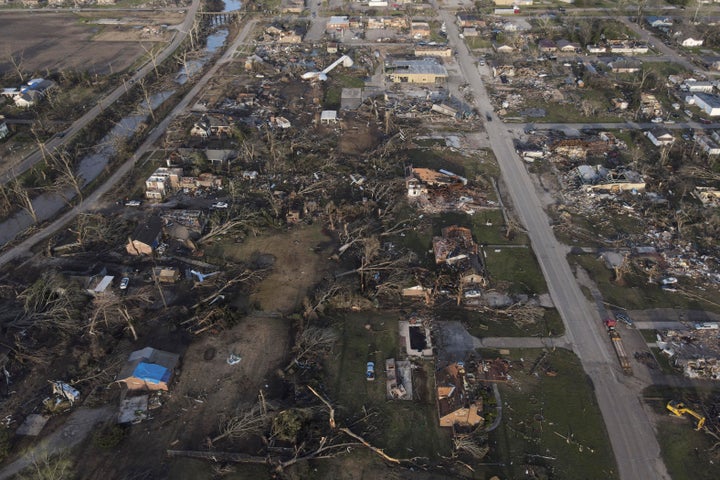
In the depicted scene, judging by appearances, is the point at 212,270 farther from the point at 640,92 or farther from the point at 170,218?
the point at 640,92

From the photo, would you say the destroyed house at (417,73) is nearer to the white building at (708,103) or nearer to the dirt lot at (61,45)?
the white building at (708,103)

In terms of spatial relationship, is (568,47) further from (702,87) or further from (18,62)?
(18,62)

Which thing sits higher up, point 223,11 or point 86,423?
point 223,11

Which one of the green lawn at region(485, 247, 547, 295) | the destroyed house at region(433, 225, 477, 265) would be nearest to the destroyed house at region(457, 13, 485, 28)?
the destroyed house at region(433, 225, 477, 265)

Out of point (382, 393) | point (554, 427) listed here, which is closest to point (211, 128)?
point (382, 393)

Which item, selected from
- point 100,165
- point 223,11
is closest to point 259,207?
point 100,165

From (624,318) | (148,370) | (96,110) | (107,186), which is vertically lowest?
(624,318)
